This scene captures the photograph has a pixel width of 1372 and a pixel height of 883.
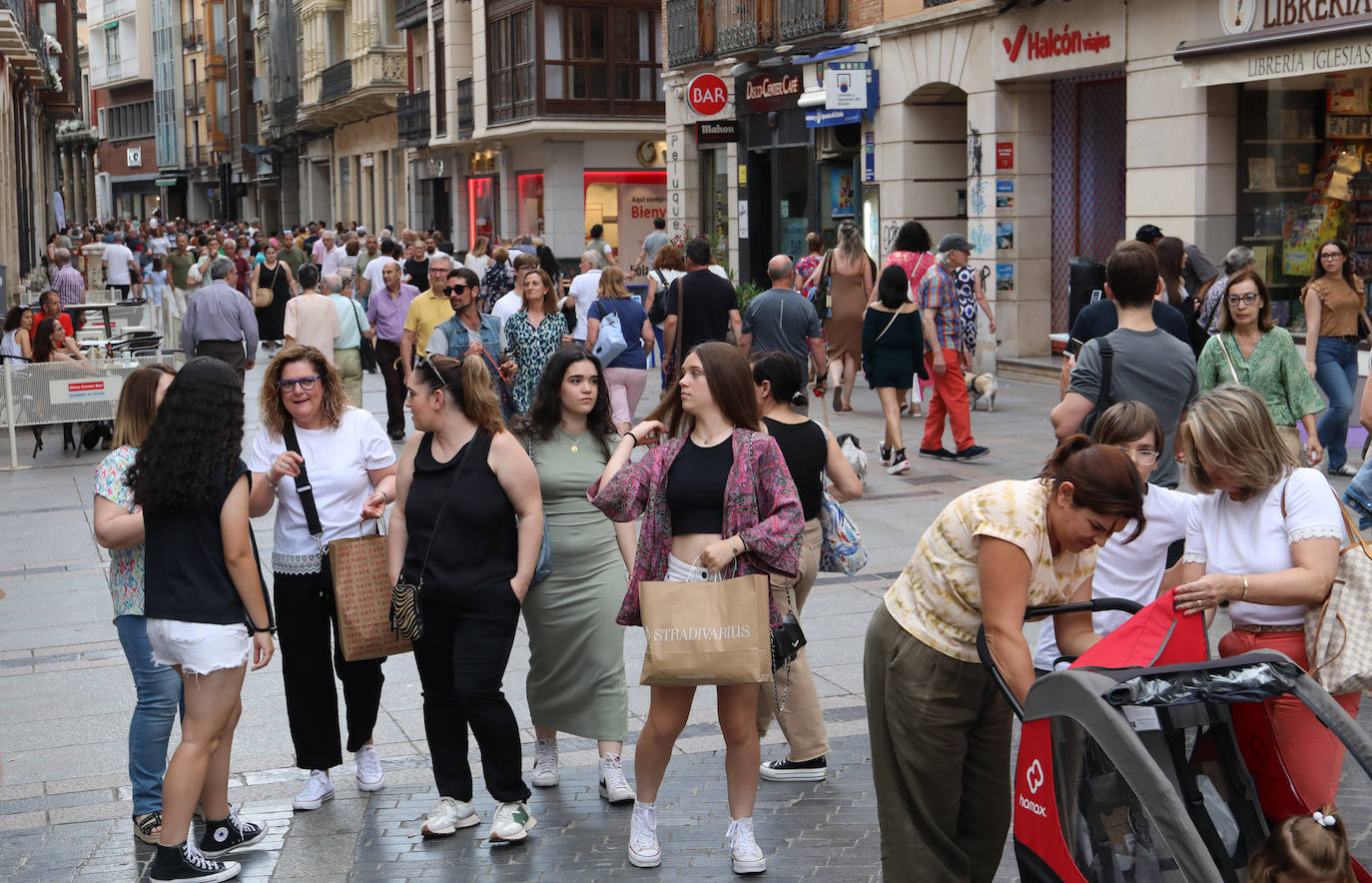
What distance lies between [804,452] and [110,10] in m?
106

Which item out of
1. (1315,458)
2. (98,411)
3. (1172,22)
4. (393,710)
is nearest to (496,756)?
(393,710)

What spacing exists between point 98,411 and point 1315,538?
42.1ft

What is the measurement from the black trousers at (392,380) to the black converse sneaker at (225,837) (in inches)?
385

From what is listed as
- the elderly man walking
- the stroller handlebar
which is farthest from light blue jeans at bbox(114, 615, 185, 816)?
the elderly man walking

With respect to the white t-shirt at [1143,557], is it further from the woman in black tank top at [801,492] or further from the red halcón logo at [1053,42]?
the red halcón logo at [1053,42]

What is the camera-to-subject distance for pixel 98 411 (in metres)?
14.9

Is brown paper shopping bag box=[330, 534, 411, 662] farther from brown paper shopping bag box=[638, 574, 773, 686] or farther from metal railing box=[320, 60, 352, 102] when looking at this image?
metal railing box=[320, 60, 352, 102]

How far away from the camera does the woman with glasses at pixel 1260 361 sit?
768cm

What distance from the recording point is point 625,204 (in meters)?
38.7

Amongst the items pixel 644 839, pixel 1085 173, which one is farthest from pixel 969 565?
pixel 1085 173

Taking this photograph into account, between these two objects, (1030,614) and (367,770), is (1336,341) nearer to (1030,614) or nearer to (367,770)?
(367,770)

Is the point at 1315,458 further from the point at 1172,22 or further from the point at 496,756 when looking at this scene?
the point at 1172,22

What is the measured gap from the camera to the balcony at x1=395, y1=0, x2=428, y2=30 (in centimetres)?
4503

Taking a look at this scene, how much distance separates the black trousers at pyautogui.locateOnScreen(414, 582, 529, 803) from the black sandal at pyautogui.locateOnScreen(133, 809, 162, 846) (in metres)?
0.99
